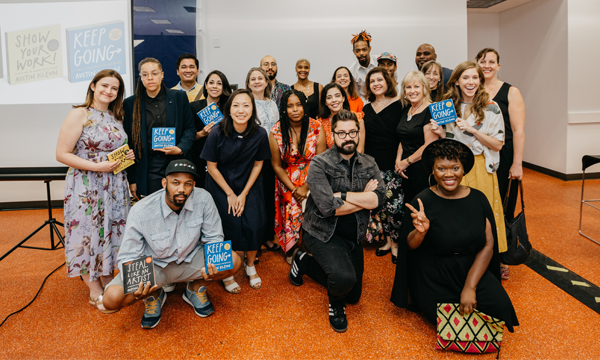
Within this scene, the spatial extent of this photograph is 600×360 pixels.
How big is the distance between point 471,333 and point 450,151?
103cm

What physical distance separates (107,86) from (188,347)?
179 centimetres

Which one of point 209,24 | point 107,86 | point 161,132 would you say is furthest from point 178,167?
point 209,24

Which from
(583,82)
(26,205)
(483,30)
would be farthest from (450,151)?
(483,30)

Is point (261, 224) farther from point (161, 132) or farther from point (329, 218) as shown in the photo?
point (161, 132)

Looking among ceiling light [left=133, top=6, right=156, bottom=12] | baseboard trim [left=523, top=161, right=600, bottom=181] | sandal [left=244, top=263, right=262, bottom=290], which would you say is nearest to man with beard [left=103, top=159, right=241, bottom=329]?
sandal [left=244, top=263, right=262, bottom=290]

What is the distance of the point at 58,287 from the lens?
282cm

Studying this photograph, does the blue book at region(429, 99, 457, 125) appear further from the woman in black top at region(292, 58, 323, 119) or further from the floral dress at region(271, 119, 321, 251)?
the woman in black top at region(292, 58, 323, 119)

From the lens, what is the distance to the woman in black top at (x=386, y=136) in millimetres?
3037

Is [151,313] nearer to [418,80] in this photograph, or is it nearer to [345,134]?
[345,134]

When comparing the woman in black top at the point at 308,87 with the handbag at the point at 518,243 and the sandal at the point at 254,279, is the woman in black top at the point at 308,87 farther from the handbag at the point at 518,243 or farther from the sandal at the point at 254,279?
the handbag at the point at 518,243

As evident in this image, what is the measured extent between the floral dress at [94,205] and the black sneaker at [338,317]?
162cm

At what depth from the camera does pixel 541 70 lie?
5.99 meters

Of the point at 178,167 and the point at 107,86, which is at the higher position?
the point at 107,86

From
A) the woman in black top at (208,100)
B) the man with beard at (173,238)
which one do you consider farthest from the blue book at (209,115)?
the man with beard at (173,238)
